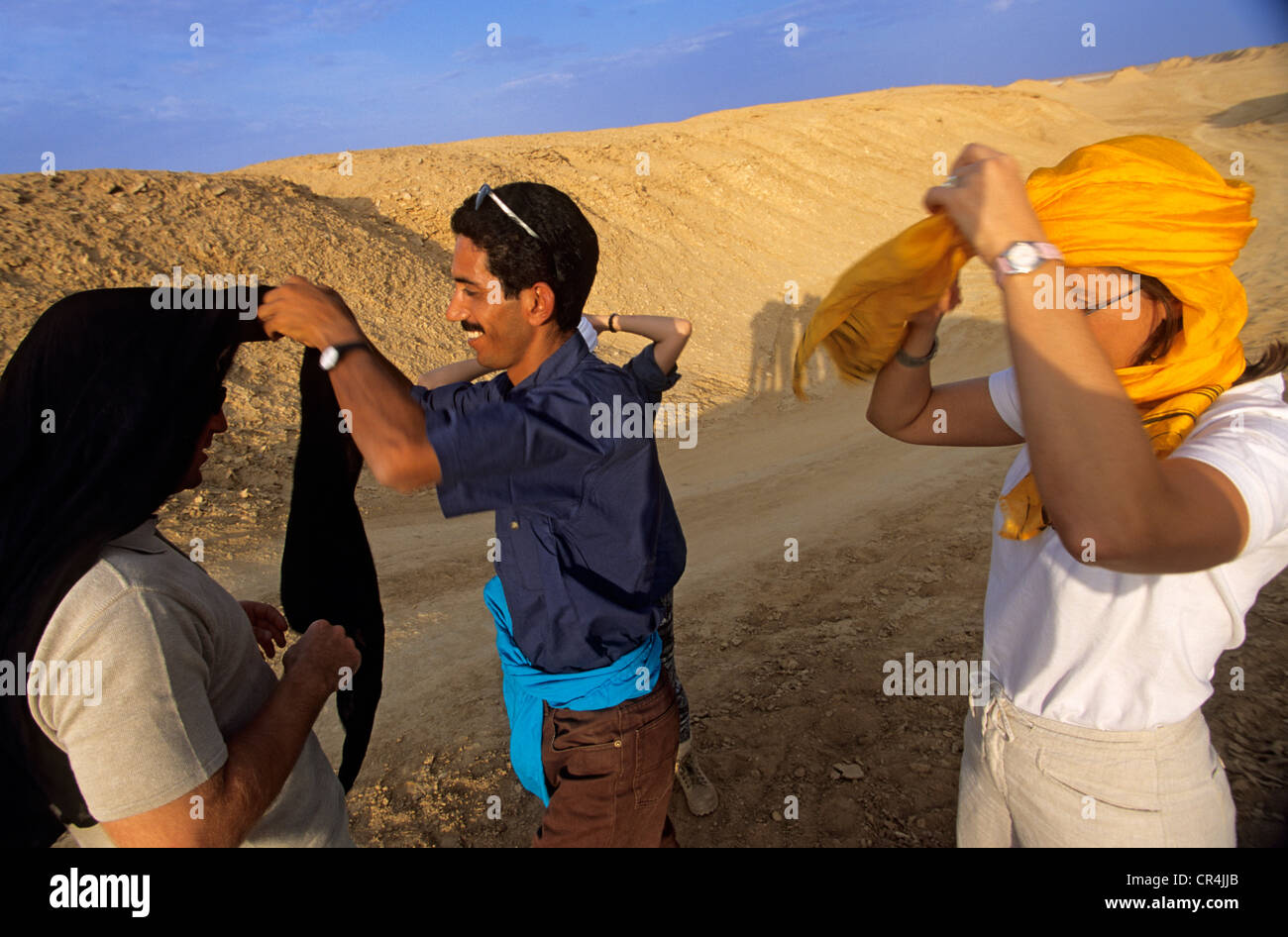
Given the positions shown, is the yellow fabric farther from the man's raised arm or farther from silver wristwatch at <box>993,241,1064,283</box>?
the man's raised arm

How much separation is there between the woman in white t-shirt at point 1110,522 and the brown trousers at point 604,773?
0.86m

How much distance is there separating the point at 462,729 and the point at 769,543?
11.0 feet

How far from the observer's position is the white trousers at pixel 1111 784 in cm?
167

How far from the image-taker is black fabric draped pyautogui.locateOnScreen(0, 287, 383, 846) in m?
1.45

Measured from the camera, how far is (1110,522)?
120 cm

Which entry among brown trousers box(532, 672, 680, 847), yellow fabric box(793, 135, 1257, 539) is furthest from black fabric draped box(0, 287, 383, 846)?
yellow fabric box(793, 135, 1257, 539)

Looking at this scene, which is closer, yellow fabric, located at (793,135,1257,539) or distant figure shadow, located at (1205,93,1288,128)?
A: yellow fabric, located at (793,135,1257,539)

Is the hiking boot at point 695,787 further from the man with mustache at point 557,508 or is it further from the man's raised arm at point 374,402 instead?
the man's raised arm at point 374,402

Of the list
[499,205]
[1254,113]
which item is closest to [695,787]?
[499,205]

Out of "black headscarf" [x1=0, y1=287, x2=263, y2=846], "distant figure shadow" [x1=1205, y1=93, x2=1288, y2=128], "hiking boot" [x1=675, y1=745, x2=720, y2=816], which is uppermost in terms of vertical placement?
"distant figure shadow" [x1=1205, y1=93, x2=1288, y2=128]

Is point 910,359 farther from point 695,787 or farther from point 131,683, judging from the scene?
point 695,787

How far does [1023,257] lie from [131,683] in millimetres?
1771

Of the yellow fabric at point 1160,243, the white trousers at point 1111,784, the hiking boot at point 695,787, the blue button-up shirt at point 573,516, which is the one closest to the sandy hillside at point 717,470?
the hiking boot at point 695,787

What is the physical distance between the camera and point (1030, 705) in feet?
5.94
